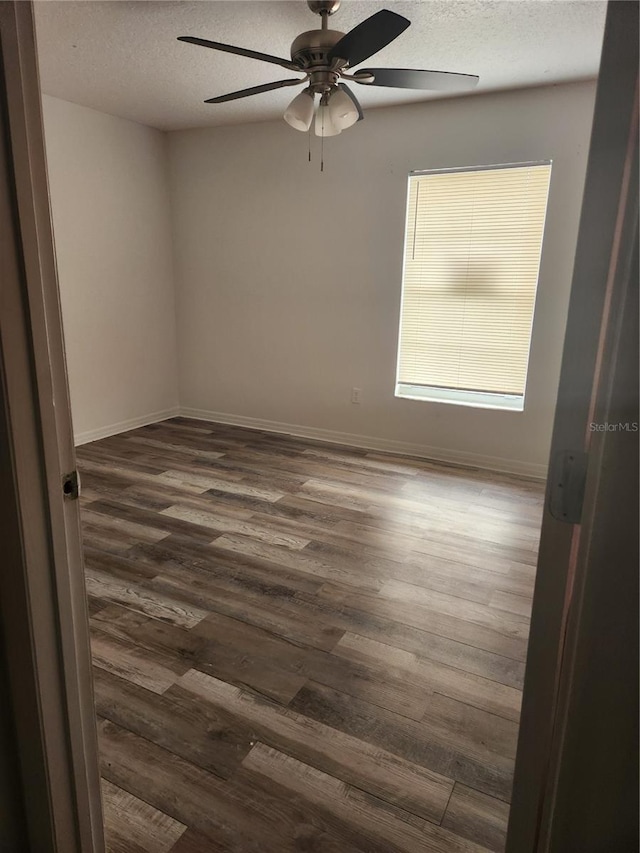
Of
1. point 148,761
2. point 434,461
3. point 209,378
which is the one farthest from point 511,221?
point 148,761

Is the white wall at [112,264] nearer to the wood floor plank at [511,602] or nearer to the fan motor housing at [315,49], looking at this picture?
the fan motor housing at [315,49]

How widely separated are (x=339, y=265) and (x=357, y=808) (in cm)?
368

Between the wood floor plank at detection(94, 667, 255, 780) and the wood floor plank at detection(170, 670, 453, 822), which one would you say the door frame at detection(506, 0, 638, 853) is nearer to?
the wood floor plank at detection(170, 670, 453, 822)

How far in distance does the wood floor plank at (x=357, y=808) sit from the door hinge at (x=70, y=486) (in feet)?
3.30

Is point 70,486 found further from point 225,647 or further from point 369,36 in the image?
point 369,36

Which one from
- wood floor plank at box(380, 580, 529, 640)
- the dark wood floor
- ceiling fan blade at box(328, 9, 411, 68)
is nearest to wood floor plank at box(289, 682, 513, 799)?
the dark wood floor

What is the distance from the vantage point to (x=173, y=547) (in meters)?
2.69

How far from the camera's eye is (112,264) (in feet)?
14.6

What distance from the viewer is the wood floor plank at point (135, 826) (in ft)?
4.10

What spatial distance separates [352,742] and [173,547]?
1.45 metres

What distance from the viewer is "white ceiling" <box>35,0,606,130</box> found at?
7.95 ft

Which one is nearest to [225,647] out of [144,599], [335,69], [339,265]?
[144,599]

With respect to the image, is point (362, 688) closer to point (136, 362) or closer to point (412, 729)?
point (412, 729)

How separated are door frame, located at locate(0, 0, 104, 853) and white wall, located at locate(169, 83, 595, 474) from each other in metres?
3.43
